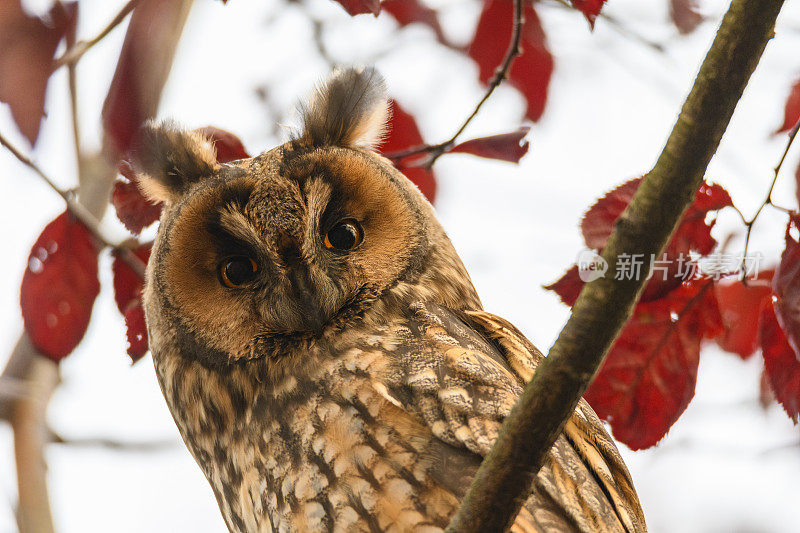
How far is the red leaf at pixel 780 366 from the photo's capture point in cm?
183

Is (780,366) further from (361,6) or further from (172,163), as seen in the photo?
(172,163)

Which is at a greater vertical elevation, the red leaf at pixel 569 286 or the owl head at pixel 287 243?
the owl head at pixel 287 243

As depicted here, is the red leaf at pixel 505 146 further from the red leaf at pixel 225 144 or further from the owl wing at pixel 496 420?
the red leaf at pixel 225 144

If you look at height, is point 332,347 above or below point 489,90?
below

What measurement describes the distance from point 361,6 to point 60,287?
43.2 inches

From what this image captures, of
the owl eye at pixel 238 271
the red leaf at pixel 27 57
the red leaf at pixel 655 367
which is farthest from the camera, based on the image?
the owl eye at pixel 238 271

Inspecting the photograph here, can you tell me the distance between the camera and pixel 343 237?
7.28 feet

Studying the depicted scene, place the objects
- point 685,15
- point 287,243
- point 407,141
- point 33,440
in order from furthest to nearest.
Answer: point 407,141
point 685,15
point 33,440
point 287,243

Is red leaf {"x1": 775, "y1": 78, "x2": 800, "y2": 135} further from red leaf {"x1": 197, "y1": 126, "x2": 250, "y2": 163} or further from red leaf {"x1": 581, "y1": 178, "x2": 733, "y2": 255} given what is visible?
red leaf {"x1": 197, "y1": 126, "x2": 250, "y2": 163}

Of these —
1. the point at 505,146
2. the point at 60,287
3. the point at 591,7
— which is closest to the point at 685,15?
the point at 591,7

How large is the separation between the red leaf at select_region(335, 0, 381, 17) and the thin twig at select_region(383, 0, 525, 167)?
533 mm

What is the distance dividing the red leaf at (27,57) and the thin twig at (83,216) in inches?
13.5

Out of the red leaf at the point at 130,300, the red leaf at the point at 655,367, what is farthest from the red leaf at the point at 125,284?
the red leaf at the point at 655,367

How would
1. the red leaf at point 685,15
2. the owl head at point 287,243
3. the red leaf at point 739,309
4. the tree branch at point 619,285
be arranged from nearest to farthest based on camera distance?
1. the tree branch at point 619,285
2. the owl head at point 287,243
3. the red leaf at point 685,15
4. the red leaf at point 739,309
